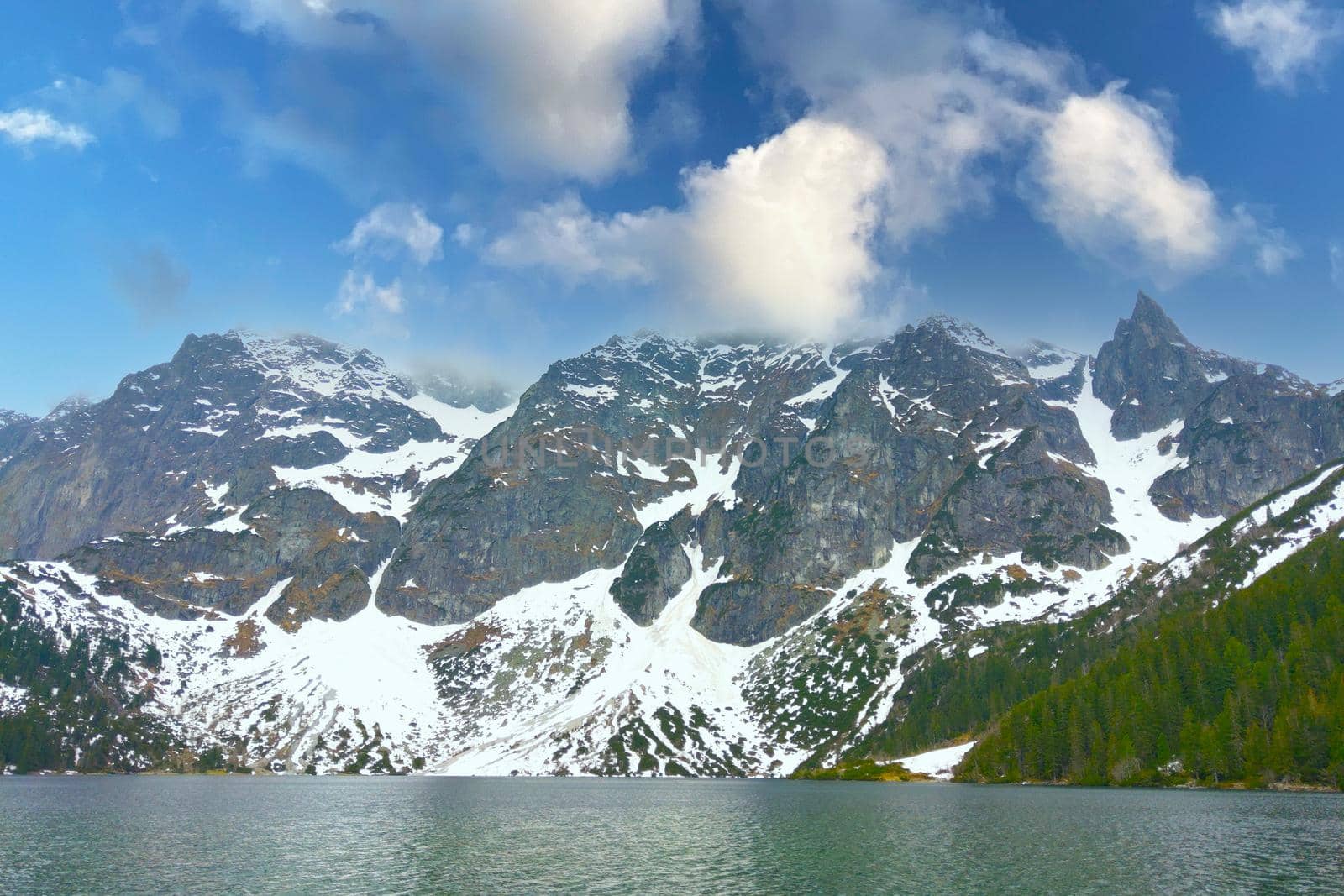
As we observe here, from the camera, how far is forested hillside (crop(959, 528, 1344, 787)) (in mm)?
132500

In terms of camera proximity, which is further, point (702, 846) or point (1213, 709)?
point (1213, 709)

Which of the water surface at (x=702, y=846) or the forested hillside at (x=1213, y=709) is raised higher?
the forested hillside at (x=1213, y=709)

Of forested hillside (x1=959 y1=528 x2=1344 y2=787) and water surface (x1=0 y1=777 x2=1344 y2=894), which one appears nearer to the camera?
water surface (x1=0 y1=777 x2=1344 y2=894)

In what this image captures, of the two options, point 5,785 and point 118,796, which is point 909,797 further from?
point 5,785

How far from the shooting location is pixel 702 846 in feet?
265

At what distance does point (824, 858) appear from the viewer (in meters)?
70.8

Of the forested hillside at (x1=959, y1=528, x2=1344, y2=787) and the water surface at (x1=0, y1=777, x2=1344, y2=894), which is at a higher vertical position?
the forested hillside at (x1=959, y1=528, x2=1344, y2=787)

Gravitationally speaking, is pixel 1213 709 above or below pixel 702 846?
above

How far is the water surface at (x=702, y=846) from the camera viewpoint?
58.5 m

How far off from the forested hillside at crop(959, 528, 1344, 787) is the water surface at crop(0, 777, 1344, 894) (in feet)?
46.0

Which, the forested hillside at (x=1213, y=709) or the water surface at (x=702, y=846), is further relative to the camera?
the forested hillside at (x=1213, y=709)

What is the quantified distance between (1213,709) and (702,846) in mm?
119268

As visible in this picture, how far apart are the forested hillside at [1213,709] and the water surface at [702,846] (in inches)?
552

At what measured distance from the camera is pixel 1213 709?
157 metres
